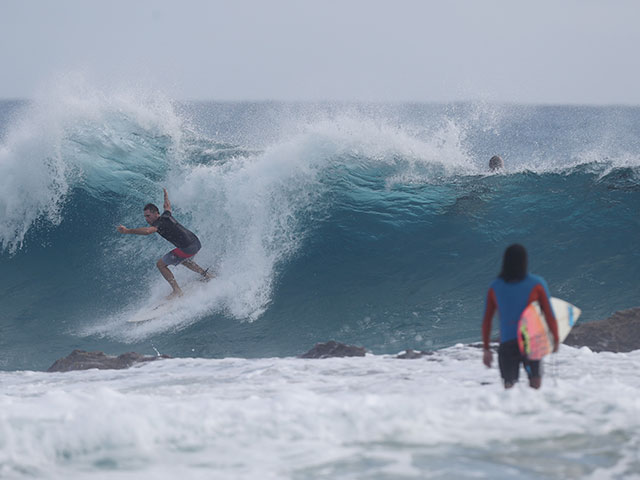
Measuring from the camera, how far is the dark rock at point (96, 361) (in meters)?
7.44

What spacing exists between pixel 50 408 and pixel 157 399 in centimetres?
87

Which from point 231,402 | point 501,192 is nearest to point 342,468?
point 231,402

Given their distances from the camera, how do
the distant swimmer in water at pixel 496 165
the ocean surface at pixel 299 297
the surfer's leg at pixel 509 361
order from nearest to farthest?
the ocean surface at pixel 299 297, the surfer's leg at pixel 509 361, the distant swimmer in water at pixel 496 165

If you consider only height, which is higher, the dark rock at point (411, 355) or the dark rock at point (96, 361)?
the dark rock at point (411, 355)

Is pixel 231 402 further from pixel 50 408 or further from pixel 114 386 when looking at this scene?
pixel 114 386

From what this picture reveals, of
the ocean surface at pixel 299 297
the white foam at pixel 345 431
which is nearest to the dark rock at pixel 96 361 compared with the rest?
the ocean surface at pixel 299 297

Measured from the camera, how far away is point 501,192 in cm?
1284

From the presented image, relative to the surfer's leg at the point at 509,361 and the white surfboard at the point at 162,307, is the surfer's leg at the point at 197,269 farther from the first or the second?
the surfer's leg at the point at 509,361

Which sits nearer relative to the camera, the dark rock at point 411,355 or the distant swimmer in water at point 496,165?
the dark rock at point 411,355

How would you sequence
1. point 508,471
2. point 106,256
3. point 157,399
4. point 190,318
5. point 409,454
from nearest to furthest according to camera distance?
point 508,471 < point 409,454 < point 157,399 < point 190,318 < point 106,256

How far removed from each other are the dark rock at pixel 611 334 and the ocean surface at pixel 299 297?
1.06ft

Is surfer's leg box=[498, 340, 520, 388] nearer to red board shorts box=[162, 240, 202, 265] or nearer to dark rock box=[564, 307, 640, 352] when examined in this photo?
dark rock box=[564, 307, 640, 352]

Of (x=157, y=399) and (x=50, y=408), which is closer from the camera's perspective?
(x=50, y=408)

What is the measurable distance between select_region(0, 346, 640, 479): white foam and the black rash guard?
14.2ft
